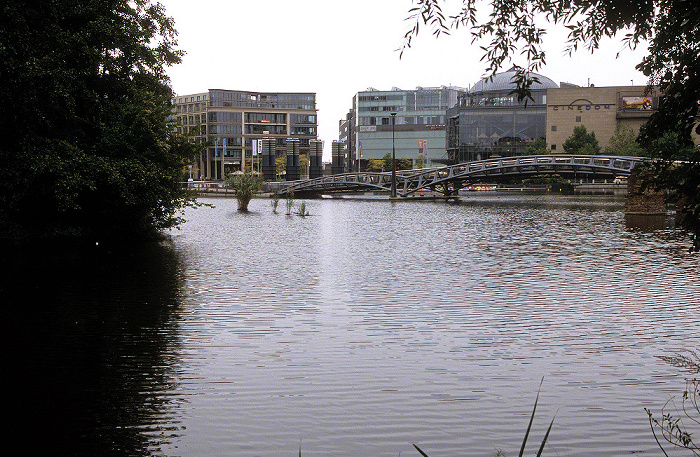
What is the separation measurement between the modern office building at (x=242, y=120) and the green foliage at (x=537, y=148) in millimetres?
51735

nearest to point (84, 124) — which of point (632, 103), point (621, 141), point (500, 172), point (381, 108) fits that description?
point (500, 172)

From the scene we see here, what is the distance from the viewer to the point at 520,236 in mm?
24766

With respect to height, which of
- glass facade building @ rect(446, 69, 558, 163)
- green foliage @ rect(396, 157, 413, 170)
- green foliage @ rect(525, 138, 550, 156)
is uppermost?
glass facade building @ rect(446, 69, 558, 163)

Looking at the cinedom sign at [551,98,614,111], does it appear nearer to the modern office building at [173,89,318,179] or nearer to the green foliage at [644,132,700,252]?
the modern office building at [173,89,318,179]

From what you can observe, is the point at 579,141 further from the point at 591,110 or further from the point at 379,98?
the point at 379,98

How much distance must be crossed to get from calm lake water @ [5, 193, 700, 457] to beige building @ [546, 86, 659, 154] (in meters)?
101

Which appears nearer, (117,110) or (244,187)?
(117,110)

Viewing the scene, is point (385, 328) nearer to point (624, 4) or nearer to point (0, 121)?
point (624, 4)

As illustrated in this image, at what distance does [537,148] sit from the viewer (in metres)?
108

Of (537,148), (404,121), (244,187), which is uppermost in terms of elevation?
(404,121)

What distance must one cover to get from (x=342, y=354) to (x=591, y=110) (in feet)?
372

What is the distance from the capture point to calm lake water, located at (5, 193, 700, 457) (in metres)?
5.60

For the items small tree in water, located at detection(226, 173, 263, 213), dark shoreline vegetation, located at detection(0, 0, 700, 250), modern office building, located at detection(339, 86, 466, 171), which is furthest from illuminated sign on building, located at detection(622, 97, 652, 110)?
dark shoreline vegetation, located at detection(0, 0, 700, 250)

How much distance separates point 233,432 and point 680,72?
15.4 feet
